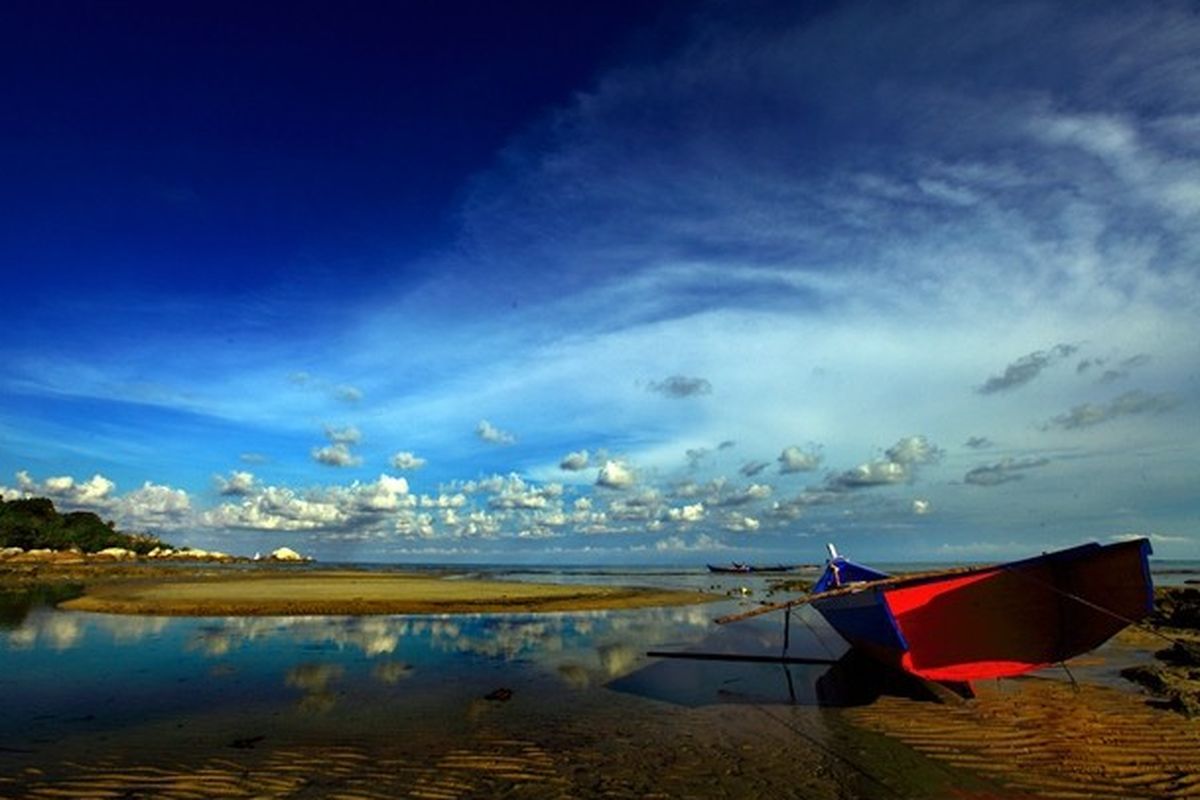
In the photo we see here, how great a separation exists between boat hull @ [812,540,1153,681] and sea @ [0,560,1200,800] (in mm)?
1749

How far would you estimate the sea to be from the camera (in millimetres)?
9891

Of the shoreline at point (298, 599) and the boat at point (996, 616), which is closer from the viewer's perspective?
the boat at point (996, 616)

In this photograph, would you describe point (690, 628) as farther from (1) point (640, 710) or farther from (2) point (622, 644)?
(1) point (640, 710)

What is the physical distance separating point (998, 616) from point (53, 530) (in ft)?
388

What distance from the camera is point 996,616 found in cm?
1520

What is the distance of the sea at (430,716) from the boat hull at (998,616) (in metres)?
1.75

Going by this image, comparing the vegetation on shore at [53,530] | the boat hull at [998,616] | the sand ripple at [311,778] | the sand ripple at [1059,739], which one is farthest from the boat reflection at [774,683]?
the vegetation on shore at [53,530]

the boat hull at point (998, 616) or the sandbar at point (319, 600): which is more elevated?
the boat hull at point (998, 616)

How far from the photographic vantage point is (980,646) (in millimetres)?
14977

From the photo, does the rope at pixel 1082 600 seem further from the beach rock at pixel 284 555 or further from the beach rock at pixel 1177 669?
the beach rock at pixel 284 555

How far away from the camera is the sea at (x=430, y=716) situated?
989 centimetres

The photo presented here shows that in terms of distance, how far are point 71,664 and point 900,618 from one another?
882 inches

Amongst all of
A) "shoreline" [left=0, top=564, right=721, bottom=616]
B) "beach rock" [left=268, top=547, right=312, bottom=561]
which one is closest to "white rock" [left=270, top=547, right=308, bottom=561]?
"beach rock" [left=268, top=547, right=312, bottom=561]

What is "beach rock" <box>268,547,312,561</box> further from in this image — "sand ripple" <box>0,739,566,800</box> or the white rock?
"sand ripple" <box>0,739,566,800</box>
